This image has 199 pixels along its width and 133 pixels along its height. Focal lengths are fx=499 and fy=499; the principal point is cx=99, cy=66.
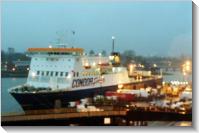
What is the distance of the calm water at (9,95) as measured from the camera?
406 centimetres

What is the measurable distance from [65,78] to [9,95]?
1.56 ft

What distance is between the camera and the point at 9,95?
4.07 m

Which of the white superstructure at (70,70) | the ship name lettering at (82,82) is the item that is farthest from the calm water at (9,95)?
the ship name lettering at (82,82)

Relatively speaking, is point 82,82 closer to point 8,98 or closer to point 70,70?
point 70,70

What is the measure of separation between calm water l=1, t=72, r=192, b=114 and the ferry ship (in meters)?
0.04

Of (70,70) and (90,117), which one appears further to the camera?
(70,70)

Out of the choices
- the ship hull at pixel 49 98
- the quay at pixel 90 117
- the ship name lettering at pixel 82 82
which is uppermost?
the ship name lettering at pixel 82 82

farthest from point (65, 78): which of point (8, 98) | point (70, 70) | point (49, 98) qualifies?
point (8, 98)

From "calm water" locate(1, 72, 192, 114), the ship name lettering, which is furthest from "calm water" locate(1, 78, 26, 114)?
the ship name lettering

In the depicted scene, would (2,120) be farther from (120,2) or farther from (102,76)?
(120,2)

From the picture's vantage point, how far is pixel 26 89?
4121mm

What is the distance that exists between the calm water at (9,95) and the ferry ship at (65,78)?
4 centimetres

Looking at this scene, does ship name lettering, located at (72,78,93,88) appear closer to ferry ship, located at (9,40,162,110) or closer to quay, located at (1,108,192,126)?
ferry ship, located at (9,40,162,110)

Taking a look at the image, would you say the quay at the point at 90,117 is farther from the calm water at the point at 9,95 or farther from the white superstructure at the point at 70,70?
the white superstructure at the point at 70,70
